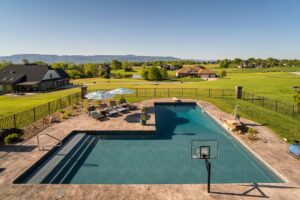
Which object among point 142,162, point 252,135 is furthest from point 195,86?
point 142,162

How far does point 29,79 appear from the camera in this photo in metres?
52.2

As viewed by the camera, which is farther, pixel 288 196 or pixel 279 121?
pixel 279 121

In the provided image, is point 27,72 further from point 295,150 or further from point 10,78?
point 295,150

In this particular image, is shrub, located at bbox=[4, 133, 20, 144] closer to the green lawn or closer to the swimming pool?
the swimming pool

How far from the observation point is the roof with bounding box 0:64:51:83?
52244 millimetres

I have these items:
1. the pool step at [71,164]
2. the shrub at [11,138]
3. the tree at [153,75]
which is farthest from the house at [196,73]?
the shrub at [11,138]

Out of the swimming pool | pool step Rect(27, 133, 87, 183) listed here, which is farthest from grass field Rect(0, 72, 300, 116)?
the swimming pool

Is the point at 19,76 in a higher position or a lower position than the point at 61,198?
higher

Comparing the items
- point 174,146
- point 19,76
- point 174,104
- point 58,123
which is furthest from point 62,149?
point 19,76

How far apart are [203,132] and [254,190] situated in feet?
30.2

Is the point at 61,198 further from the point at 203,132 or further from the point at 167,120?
the point at 167,120

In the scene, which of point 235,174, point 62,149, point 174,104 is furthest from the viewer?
point 174,104

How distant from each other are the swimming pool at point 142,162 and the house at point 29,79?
39.4 m

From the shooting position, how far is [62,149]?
14.1 metres
